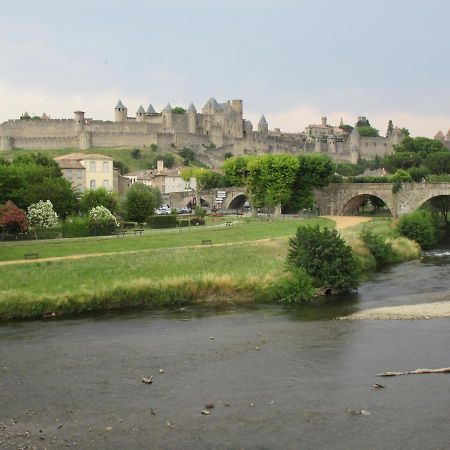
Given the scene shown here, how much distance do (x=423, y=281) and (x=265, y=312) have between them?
1026 centimetres

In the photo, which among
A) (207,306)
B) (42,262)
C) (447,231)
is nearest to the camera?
(207,306)

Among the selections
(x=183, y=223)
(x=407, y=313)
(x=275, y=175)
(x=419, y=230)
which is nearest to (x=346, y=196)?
(x=275, y=175)

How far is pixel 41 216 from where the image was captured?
138 ft

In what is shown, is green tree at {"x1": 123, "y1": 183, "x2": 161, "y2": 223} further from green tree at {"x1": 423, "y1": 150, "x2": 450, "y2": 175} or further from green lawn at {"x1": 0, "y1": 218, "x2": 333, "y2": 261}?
green tree at {"x1": 423, "y1": 150, "x2": 450, "y2": 175}

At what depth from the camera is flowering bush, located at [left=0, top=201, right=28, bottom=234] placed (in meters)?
36.4

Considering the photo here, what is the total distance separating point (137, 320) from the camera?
79.3ft

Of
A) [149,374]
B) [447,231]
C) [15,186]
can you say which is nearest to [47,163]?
[15,186]

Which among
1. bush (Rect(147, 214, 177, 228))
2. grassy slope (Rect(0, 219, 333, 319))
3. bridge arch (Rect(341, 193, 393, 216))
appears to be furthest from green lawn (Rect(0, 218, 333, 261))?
bridge arch (Rect(341, 193, 393, 216))

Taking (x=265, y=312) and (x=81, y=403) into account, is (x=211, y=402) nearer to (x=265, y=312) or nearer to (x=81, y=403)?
(x=81, y=403)

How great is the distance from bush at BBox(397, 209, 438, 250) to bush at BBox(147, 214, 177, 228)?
52.9 ft

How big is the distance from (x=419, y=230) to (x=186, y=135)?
271 ft

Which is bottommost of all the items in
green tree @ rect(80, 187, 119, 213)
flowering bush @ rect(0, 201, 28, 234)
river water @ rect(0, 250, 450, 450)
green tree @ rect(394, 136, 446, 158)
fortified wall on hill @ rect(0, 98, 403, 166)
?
river water @ rect(0, 250, 450, 450)

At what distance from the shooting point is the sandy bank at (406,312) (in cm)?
2408

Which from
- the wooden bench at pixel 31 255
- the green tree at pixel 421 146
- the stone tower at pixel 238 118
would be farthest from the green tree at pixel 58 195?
the stone tower at pixel 238 118
